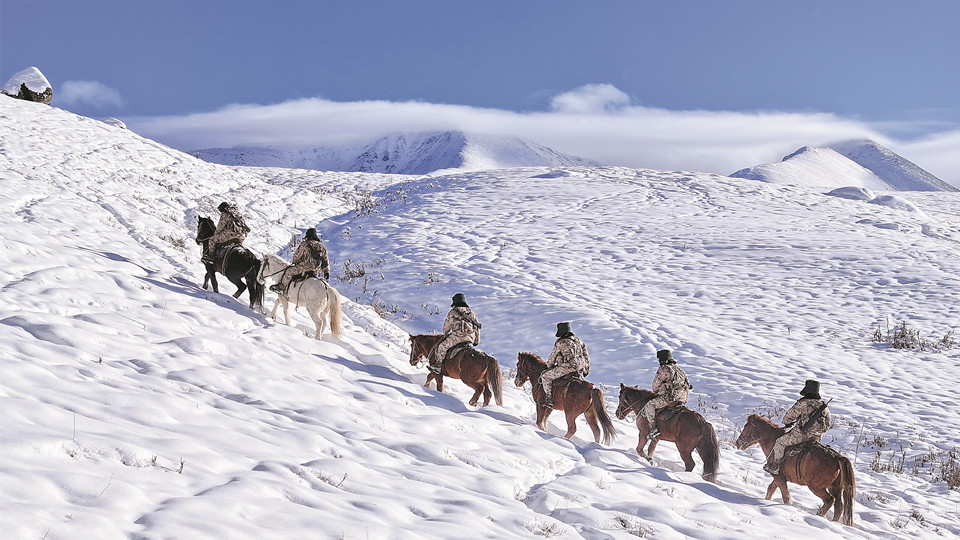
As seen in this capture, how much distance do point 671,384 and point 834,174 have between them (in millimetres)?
173371

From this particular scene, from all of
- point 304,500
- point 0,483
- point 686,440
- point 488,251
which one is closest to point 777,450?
point 686,440

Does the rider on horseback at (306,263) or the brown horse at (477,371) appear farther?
the rider on horseback at (306,263)

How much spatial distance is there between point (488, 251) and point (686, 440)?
56.4ft

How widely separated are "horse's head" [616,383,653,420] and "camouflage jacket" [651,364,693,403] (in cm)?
29

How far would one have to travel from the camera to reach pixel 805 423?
845cm

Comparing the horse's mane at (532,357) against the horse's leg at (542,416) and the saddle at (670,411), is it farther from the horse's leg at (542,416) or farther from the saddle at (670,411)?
the saddle at (670,411)

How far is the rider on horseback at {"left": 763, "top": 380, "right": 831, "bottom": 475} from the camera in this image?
8.38m

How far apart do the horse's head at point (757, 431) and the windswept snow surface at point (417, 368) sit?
1.96 feet

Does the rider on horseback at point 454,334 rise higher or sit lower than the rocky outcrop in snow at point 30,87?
lower

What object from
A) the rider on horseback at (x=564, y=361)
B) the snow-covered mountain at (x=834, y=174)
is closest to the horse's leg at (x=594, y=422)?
the rider on horseback at (x=564, y=361)

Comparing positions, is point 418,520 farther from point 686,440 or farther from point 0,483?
point 686,440

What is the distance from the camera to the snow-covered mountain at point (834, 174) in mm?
136250

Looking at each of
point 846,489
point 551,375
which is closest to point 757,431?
point 846,489

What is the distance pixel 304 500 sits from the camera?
5012 mm
